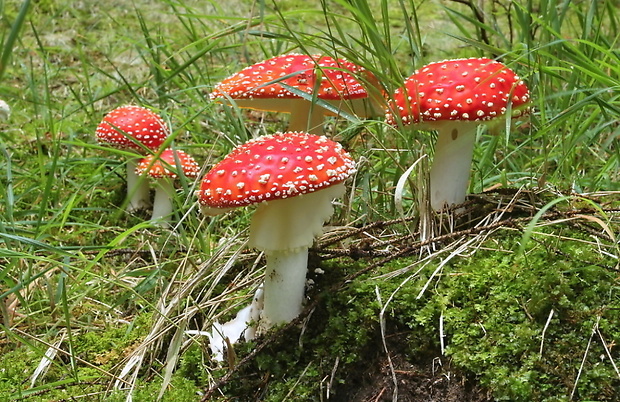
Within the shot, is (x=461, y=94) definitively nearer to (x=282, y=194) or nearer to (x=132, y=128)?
(x=282, y=194)

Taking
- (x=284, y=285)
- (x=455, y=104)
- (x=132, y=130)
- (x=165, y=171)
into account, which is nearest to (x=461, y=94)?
(x=455, y=104)

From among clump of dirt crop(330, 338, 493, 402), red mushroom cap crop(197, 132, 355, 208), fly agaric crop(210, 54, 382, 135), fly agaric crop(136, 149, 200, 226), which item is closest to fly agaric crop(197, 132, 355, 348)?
red mushroom cap crop(197, 132, 355, 208)

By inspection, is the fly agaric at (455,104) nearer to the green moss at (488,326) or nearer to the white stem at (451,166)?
the white stem at (451,166)

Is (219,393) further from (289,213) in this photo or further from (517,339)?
(517,339)

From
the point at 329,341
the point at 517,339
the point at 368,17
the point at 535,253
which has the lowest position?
the point at 329,341

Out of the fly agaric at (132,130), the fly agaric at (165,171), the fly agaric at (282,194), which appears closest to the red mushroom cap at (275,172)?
the fly agaric at (282,194)

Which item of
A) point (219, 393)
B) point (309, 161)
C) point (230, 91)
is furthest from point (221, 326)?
point (230, 91)

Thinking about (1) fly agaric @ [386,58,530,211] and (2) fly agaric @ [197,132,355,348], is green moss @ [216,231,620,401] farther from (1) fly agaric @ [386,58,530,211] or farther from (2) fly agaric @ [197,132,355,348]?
(1) fly agaric @ [386,58,530,211]
